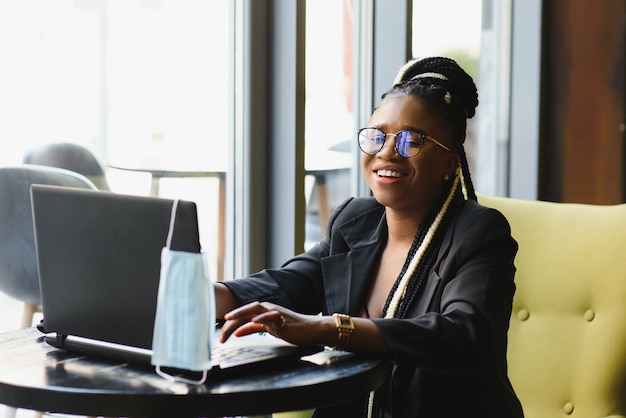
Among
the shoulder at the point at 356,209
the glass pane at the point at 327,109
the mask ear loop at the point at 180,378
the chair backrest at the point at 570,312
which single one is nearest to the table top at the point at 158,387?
the mask ear loop at the point at 180,378

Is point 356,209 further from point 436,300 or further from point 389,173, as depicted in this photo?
point 436,300

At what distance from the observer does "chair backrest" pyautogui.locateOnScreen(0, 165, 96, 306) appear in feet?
6.15

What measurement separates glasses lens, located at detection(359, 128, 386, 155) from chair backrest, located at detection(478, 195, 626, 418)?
2.03 feet

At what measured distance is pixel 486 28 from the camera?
12.8ft

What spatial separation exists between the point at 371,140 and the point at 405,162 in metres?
0.09

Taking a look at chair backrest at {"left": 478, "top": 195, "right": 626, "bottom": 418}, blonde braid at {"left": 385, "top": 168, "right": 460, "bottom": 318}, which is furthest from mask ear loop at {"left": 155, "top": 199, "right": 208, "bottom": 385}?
chair backrest at {"left": 478, "top": 195, "right": 626, "bottom": 418}

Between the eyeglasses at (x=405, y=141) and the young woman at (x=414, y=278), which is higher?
the eyeglasses at (x=405, y=141)

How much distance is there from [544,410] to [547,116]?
2128 mm

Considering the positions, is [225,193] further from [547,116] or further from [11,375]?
[547,116]

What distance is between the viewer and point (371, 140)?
6.16 feet

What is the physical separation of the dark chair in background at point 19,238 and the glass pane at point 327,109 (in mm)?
932

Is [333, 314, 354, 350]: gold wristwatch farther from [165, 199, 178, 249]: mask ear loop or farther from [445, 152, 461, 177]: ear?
[445, 152, 461, 177]: ear

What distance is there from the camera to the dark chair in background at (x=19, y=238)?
1.88 metres

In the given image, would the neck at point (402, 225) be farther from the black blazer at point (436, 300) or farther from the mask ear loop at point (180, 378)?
the mask ear loop at point (180, 378)
